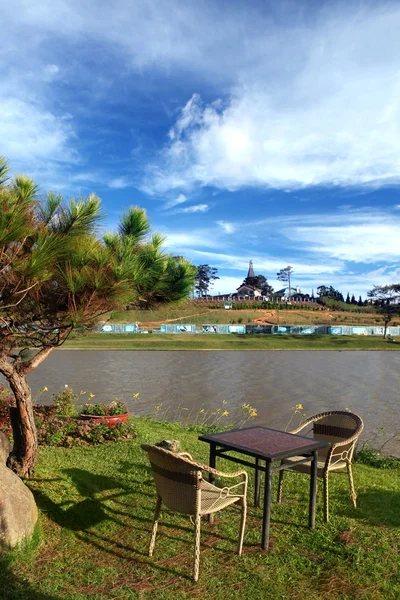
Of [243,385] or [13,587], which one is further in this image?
[243,385]

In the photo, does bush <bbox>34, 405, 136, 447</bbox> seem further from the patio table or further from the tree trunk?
the patio table

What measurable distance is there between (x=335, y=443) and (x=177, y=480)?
1.63 metres

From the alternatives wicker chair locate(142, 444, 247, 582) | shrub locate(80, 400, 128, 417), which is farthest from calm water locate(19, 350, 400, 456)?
wicker chair locate(142, 444, 247, 582)

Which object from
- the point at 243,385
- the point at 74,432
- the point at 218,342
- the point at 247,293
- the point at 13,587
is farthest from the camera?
the point at 247,293

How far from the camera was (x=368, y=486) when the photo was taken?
5121 mm

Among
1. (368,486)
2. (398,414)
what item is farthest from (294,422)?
(368,486)

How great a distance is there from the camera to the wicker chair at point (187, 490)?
3.18 meters

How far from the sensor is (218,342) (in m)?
40.1

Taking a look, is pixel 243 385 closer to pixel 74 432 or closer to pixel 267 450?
pixel 74 432

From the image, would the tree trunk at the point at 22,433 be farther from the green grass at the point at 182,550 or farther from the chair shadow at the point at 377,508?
the chair shadow at the point at 377,508

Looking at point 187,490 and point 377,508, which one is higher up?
point 187,490

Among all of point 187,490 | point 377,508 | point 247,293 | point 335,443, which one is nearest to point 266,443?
point 335,443

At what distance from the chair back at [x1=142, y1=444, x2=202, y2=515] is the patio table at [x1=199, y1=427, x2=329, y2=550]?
0.56 metres

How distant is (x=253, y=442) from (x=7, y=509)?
6.16 ft
